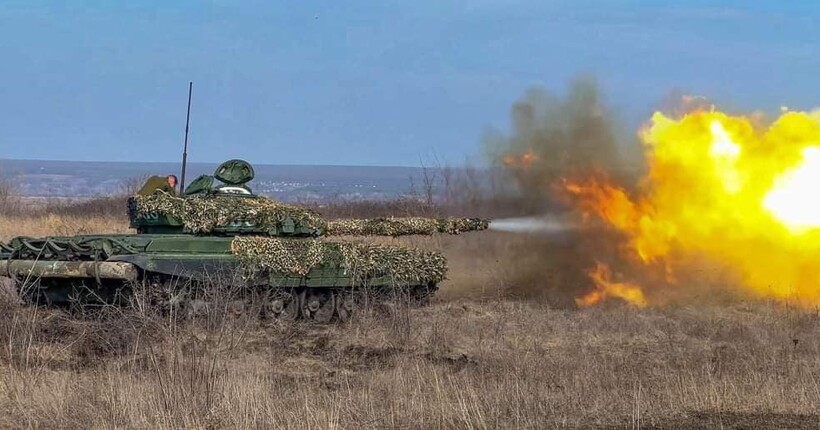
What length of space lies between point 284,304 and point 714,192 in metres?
8.02

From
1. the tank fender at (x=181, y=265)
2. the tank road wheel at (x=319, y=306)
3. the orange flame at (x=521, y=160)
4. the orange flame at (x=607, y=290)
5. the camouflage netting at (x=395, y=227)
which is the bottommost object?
the tank road wheel at (x=319, y=306)

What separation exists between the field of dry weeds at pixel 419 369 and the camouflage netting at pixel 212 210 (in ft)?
5.97

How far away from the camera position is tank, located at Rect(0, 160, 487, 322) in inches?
550

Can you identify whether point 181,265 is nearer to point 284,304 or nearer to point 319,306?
point 284,304

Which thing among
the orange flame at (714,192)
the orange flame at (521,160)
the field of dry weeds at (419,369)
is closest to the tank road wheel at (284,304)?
the field of dry weeds at (419,369)

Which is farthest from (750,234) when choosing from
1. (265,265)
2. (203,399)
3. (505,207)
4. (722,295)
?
(203,399)

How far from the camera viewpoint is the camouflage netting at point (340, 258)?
15.0 metres

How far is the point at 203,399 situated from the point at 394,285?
26.4 ft

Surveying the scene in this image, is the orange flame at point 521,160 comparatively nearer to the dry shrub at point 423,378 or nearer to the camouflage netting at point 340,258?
the camouflage netting at point 340,258

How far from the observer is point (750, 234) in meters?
18.9

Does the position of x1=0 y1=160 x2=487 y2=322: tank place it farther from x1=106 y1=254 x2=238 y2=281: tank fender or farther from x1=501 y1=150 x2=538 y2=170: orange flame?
x1=501 y1=150 x2=538 y2=170: orange flame

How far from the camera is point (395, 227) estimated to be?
18.2 metres

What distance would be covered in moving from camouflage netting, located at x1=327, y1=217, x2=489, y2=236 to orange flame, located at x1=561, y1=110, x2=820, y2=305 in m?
2.26

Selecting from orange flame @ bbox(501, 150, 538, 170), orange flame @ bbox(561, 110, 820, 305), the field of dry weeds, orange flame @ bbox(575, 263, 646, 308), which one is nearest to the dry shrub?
the field of dry weeds
